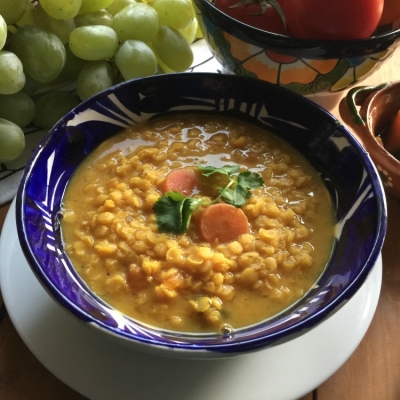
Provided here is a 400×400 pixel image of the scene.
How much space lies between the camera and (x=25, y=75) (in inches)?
49.4

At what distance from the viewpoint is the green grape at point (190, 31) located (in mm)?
1442

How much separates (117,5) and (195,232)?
774mm

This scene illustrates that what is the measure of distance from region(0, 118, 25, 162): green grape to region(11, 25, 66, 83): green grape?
0.15 m

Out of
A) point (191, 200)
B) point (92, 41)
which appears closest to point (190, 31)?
point (92, 41)

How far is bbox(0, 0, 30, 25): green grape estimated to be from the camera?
1179 millimetres

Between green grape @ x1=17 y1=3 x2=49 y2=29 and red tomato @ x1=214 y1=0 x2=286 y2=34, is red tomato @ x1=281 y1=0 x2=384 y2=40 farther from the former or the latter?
green grape @ x1=17 y1=3 x2=49 y2=29

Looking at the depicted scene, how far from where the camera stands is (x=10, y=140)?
1192 mm

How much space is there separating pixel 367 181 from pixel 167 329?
0.47 metres

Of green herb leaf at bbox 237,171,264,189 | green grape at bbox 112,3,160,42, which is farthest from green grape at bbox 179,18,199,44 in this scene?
green herb leaf at bbox 237,171,264,189

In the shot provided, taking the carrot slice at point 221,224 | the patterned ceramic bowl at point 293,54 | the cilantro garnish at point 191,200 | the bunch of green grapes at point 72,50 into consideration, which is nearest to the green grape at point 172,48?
the bunch of green grapes at point 72,50

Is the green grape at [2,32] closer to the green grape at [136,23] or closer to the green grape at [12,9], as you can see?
the green grape at [12,9]

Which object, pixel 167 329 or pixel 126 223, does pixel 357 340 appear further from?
pixel 126 223

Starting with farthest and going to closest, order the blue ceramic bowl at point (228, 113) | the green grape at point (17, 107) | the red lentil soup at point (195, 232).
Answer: the green grape at point (17, 107), the red lentil soup at point (195, 232), the blue ceramic bowl at point (228, 113)

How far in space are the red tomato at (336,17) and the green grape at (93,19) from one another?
19.8 inches
